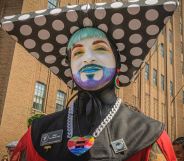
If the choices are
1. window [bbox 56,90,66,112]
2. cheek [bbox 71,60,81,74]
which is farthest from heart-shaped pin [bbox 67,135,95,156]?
window [bbox 56,90,66,112]

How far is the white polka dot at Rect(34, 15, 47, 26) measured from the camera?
2.58 meters

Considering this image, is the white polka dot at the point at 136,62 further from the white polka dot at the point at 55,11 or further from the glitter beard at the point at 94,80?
the white polka dot at the point at 55,11

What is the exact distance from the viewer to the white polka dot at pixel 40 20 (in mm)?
2580

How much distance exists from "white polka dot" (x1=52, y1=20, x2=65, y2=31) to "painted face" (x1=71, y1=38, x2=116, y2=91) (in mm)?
209

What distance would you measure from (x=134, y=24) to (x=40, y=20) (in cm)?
74

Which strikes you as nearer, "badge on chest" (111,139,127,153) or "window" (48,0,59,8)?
"badge on chest" (111,139,127,153)

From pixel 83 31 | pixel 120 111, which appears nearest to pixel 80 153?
pixel 120 111

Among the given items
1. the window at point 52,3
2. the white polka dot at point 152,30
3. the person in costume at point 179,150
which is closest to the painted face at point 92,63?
the white polka dot at point 152,30

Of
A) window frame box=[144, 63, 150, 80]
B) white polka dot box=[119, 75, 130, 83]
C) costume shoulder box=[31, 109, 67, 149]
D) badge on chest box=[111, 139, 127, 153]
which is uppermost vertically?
window frame box=[144, 63, 150, 80]

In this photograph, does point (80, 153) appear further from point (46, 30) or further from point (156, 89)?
point (156, 89)

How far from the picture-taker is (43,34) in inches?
106

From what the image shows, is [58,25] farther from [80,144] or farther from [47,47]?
[80,144]

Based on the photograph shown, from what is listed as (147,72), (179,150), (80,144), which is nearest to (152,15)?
(80,144)

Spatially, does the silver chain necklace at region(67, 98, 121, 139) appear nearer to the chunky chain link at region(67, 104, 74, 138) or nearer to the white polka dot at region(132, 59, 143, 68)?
the chunky chain link at region(67, 104, 74, 138)
